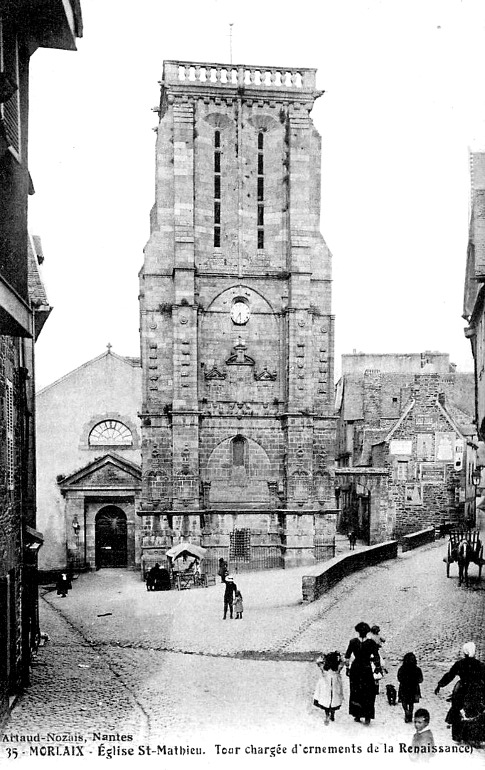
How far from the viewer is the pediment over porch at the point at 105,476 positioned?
3909cm

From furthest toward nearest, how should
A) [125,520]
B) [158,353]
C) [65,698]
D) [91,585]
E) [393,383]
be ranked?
[393,383] → [125,520] → [158,353] → [91,585] → [65,698]

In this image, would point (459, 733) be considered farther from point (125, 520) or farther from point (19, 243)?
point (125, 520)

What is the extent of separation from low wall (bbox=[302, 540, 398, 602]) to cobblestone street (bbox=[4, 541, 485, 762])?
1.26 feet

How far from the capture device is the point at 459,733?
35.5 ft

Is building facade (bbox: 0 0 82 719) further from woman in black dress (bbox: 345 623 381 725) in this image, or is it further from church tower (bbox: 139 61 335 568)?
church tower (bbox: 139 61 335 568)

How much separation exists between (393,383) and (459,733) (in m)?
44.9

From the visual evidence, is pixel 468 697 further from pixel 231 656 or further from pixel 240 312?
pixel 240 312

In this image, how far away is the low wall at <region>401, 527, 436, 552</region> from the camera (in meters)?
36.0

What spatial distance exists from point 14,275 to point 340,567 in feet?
62.4

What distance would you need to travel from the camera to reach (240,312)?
121 ft

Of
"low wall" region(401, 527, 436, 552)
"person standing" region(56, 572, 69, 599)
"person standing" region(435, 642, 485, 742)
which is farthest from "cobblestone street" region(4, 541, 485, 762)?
"low wall" region(401, 527, 436, 552)

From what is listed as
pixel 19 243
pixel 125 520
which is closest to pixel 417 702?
pixel 19 243

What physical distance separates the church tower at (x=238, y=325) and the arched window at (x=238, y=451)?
62mm

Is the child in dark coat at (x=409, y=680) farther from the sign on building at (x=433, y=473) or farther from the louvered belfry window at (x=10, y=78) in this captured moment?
the sign on building at (x=433, y=473)
